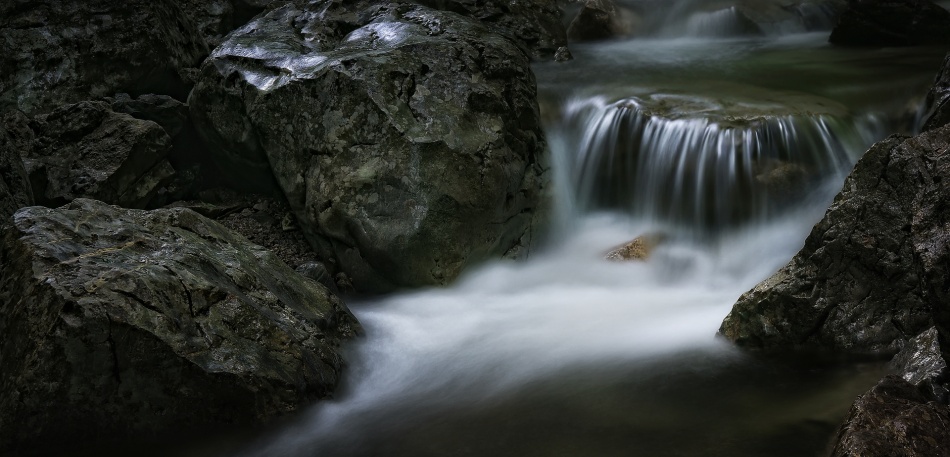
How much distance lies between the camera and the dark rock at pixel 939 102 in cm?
606

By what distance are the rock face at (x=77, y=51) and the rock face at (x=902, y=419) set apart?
743 cm

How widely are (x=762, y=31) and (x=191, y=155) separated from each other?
882cm

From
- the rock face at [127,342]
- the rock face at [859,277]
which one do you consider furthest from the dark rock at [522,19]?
the rock face at [127,342]

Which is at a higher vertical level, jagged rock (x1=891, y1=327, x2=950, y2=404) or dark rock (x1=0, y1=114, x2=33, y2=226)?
dark rock (x1=0, y1=114, x2=33, y2=226)

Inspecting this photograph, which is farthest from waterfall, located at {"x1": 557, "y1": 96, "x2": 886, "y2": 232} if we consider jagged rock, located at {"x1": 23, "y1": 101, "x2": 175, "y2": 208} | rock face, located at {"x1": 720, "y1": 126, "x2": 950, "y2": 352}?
jagged rock, located at {"x1": 23, "y1": 101, "x2": 175, "y2": 208}

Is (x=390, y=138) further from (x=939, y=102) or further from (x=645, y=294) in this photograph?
(x=939, y=102)

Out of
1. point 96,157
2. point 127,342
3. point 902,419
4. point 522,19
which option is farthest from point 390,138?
point 522,19

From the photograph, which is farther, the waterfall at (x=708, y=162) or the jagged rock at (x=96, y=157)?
the waterfall at (x=708, y=162)

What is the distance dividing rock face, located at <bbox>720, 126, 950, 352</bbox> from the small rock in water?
6.65 ft

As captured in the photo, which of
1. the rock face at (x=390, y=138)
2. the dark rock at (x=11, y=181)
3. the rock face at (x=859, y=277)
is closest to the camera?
the rock face at (x=859, y=277)

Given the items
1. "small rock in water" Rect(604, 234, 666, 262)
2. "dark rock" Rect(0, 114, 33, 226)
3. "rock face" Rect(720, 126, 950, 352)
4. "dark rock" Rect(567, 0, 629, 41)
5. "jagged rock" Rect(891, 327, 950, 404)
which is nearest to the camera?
"jagged rock" Rect(891, 327, 950, 404)

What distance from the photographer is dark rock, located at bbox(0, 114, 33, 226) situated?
5496 mm

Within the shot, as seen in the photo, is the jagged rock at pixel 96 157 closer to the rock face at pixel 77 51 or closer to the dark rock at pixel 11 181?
the dark rock at pixel 11 181

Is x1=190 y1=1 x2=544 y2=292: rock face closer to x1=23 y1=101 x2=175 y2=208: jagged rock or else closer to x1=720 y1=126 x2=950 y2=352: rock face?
x1=23 y1=101 x2=175 y2=208: jagged rock
